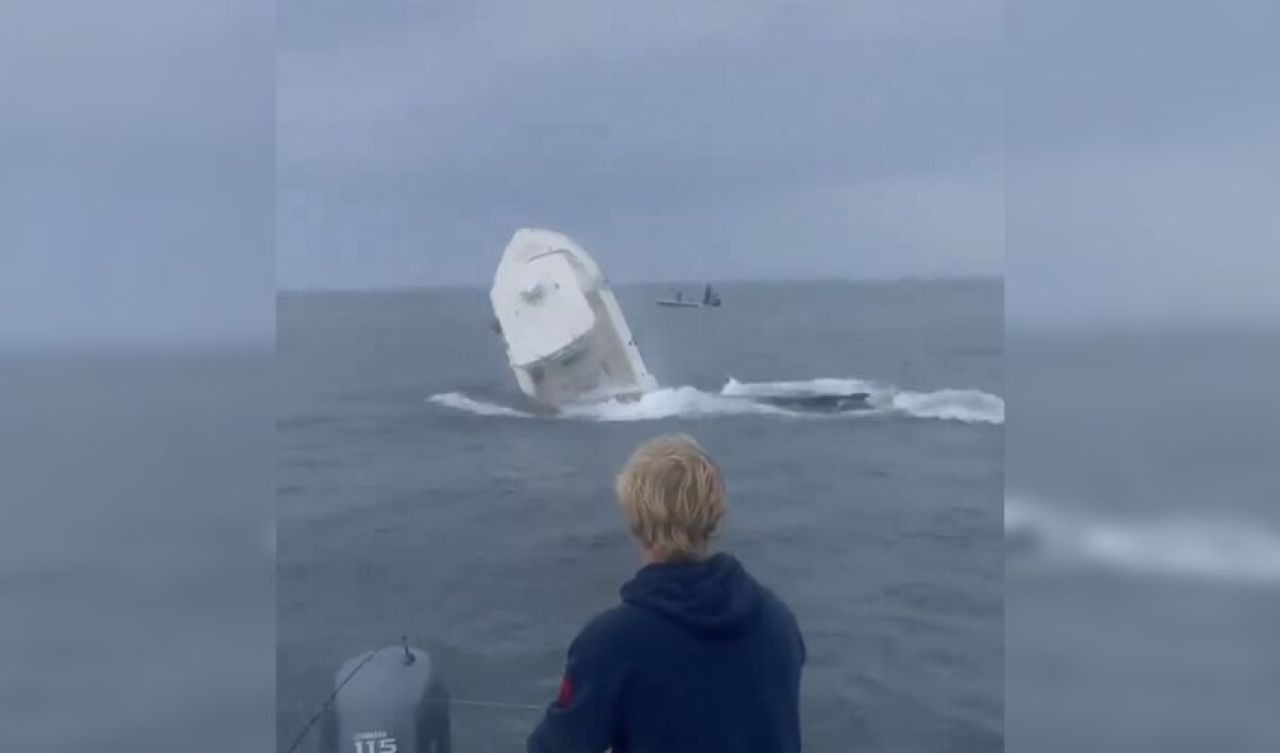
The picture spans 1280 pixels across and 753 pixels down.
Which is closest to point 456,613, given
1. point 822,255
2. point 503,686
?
point 503,686

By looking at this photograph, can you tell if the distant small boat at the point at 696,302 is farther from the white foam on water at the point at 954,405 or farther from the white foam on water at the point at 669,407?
the white foam on water at the point at 954,405

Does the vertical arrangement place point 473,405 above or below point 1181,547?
above

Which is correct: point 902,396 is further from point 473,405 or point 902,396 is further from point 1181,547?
point 473,405

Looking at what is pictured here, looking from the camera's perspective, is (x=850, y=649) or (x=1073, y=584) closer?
(x=1073, y=584)

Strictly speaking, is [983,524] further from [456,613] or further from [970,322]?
[456,613]

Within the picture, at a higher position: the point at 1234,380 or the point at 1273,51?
the point at 1273,51

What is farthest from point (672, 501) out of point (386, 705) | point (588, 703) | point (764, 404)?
point (386, 705)

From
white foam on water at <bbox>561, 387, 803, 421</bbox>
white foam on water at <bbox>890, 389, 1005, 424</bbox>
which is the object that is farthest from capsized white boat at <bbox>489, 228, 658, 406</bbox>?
white foam on water at <bbox>890, 389, 1005, 424</bbox>
